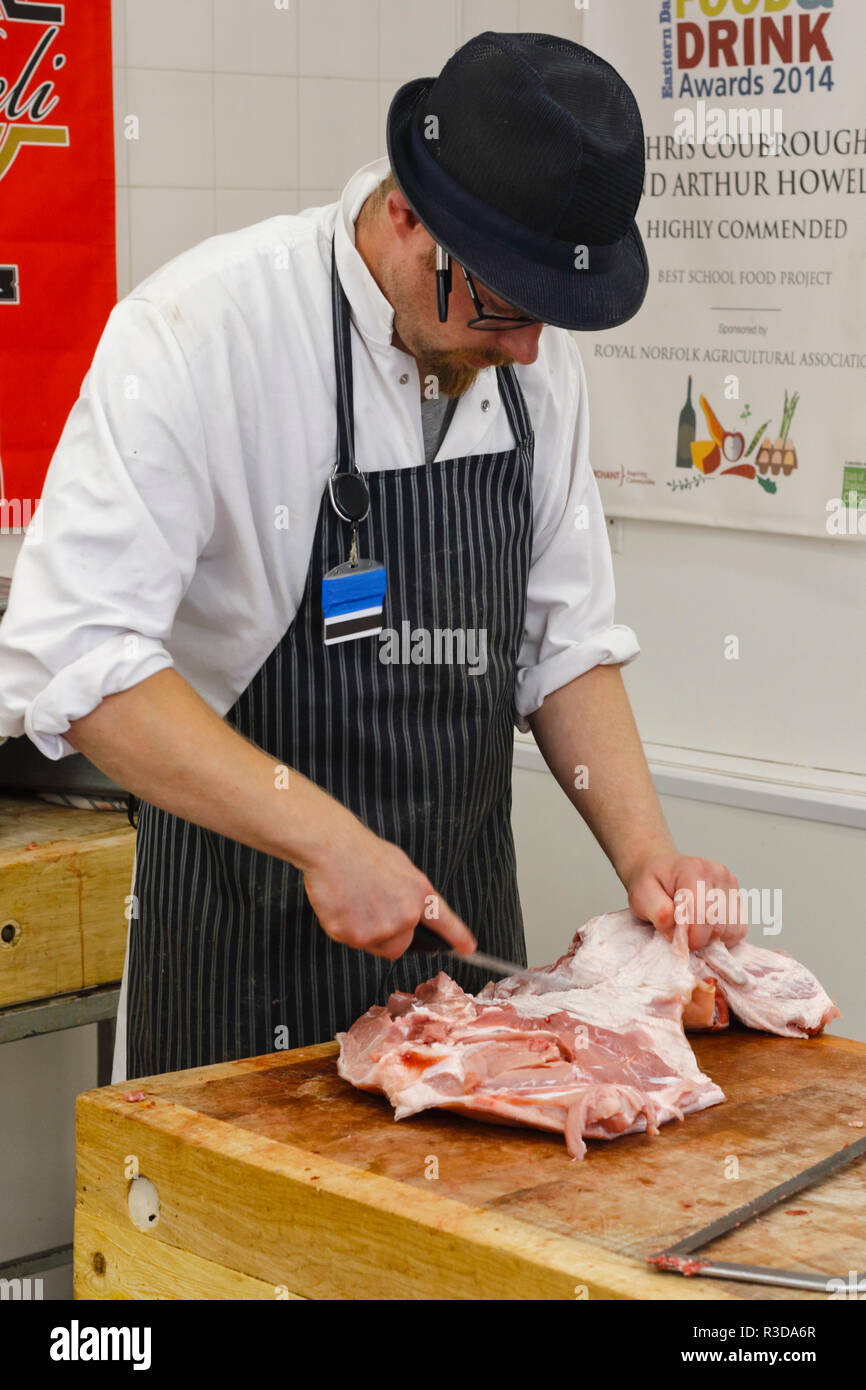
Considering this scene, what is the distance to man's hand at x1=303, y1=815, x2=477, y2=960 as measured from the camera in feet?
5.77

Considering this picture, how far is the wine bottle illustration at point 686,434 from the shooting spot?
372 cm

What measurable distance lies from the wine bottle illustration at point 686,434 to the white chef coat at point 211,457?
1.52 metres

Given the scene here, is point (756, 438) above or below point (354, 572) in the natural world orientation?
above

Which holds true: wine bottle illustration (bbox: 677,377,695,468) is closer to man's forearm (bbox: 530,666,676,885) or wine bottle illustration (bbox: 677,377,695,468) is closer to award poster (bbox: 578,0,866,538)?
award poster (bbox: 578,0,866,538)

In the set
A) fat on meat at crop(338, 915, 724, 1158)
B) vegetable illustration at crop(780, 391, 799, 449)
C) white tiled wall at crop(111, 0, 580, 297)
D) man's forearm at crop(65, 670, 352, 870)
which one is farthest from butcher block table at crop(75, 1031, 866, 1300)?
white tiled wall at crop(111, 0, 580, 297)

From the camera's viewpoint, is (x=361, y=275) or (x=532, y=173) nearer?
(x=532, y=173)

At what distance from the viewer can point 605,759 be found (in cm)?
229

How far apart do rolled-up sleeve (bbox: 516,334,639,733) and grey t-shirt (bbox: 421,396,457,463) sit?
21cm

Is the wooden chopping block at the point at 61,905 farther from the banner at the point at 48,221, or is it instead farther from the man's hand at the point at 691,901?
the man's hand at the point at 691,901

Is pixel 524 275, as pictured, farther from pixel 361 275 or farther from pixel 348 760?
pixel 348 760

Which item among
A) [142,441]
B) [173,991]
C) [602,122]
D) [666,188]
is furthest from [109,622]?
[666,188]

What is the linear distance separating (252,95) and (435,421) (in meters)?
1.82

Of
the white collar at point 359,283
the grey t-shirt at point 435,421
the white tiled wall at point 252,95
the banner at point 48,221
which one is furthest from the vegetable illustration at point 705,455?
the white collar at point 359,283

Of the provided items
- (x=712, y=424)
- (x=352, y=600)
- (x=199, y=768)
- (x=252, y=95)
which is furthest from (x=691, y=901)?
(x=252, y=95)
